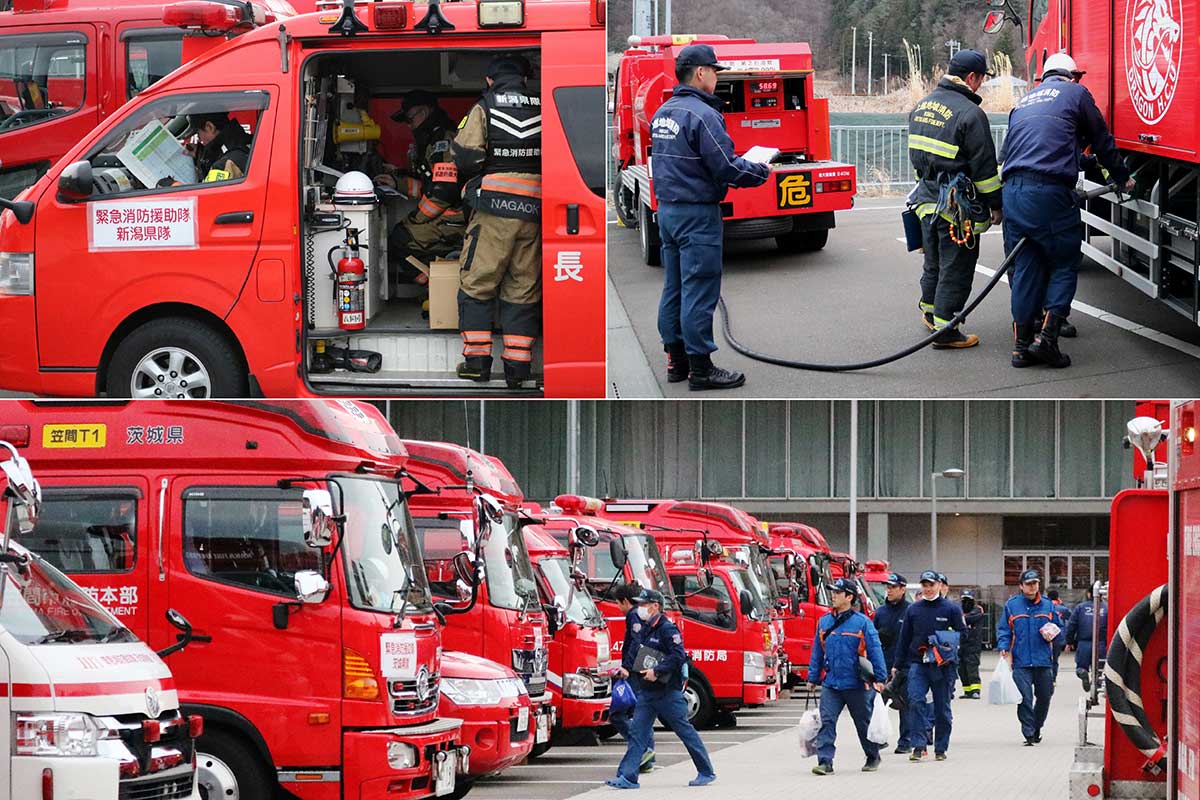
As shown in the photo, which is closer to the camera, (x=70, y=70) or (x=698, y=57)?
(x=698, y=57)

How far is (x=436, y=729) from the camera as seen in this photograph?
878 cm

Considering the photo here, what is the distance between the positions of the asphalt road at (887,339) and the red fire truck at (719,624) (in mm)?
4418

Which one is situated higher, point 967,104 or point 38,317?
point 967,104

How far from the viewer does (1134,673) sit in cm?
697

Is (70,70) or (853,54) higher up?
(70,70)

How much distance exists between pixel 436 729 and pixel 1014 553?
122 ft

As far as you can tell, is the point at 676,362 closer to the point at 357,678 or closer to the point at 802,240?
the point at 357,678

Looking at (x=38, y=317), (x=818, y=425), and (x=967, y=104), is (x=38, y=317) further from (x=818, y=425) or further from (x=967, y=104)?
Result: (x=818, y=425)

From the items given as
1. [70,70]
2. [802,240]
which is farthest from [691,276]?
[70,70]

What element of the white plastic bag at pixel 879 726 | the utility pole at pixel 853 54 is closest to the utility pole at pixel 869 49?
the utility pole at pixel 853 54

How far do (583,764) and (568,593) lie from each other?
1451 mm

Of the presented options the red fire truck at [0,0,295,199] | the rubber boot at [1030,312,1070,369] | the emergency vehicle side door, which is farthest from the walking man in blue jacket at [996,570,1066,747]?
the red fire truck at [0,0,295,199]

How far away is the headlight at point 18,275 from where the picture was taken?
916cm

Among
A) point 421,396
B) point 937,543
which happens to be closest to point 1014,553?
point 937,543
